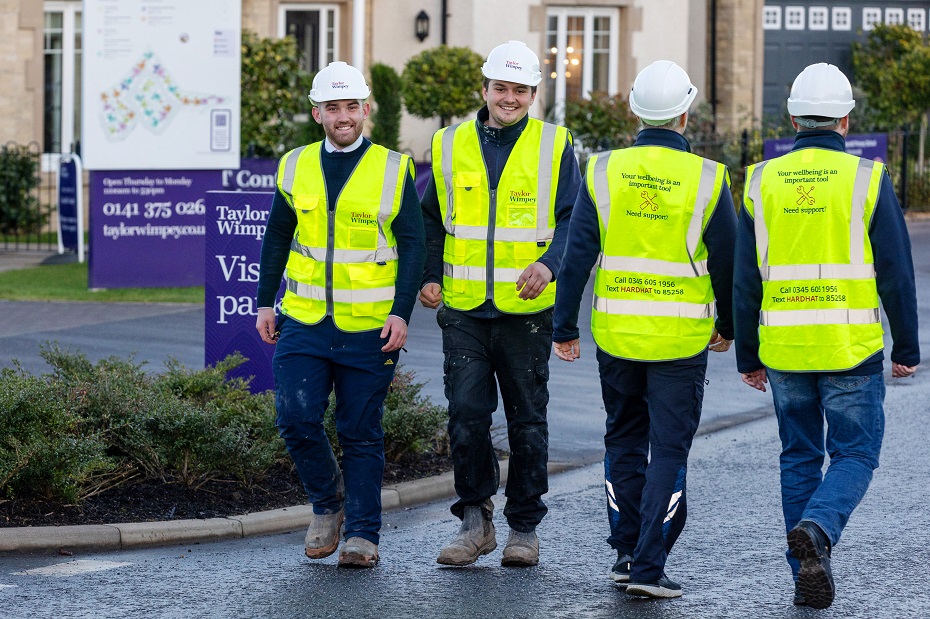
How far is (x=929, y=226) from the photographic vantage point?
2270 cm

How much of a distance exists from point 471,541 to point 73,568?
156 cm

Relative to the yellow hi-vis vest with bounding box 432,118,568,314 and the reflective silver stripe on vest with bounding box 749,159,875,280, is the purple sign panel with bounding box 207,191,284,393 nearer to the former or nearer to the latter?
the yellow hi-vis vest with bounding box 432,118,568,314

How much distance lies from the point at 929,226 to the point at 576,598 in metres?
18.4

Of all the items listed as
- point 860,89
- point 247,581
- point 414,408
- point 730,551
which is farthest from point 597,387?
point 860,89

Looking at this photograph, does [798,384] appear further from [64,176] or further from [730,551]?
[64,176]

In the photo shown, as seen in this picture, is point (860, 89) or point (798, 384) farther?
point (860, 89)

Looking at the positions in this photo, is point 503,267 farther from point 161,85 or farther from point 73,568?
point 161,85

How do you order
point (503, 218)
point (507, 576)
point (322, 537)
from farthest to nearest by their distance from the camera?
1. point (322, 537)
2. point (503, 218)
3. point (507, 576)

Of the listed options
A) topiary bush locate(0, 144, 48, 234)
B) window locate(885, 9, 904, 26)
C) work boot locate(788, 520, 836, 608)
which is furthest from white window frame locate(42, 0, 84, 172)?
work boot locate(788, 520, 836, 608)

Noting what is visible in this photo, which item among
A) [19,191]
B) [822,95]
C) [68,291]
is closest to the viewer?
[822,95]

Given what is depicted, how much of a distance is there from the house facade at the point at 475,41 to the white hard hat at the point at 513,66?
15730 mm

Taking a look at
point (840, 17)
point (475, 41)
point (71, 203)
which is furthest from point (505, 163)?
point (840, 17)

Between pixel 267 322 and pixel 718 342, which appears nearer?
pixel 718 342

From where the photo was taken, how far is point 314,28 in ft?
77.4
